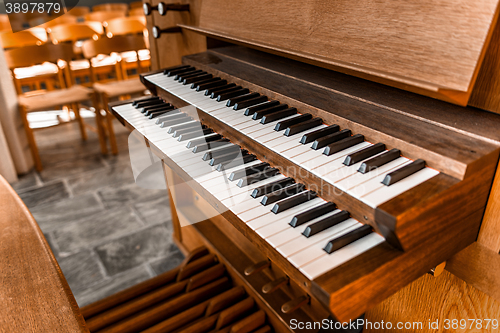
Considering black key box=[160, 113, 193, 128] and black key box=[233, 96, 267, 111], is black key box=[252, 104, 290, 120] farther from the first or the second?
black key box=[160, 113, 193, 128]

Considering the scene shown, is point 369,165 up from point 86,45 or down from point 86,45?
up

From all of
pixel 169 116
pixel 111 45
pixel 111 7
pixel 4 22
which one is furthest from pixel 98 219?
pixel 111 7

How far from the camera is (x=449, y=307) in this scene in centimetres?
127

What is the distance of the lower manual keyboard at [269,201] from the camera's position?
83cm

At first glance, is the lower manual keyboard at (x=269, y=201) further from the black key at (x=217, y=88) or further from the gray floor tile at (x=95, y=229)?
the gray floor tile at (x=95, y=229)

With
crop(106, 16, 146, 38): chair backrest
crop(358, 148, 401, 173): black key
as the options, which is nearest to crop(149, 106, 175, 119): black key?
crop(358, 148, 401, 173): black key

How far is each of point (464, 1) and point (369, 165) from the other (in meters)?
0.43

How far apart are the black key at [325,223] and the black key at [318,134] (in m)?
0.27

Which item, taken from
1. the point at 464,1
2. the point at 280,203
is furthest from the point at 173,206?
the point at 464,1

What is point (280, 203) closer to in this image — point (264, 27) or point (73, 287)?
point (264, 27)

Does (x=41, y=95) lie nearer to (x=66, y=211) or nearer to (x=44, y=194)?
(x=44, y=194)

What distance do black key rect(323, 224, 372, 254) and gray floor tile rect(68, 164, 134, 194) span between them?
3.00m

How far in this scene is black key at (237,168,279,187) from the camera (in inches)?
42.3

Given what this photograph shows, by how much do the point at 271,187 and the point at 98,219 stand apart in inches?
91.6
